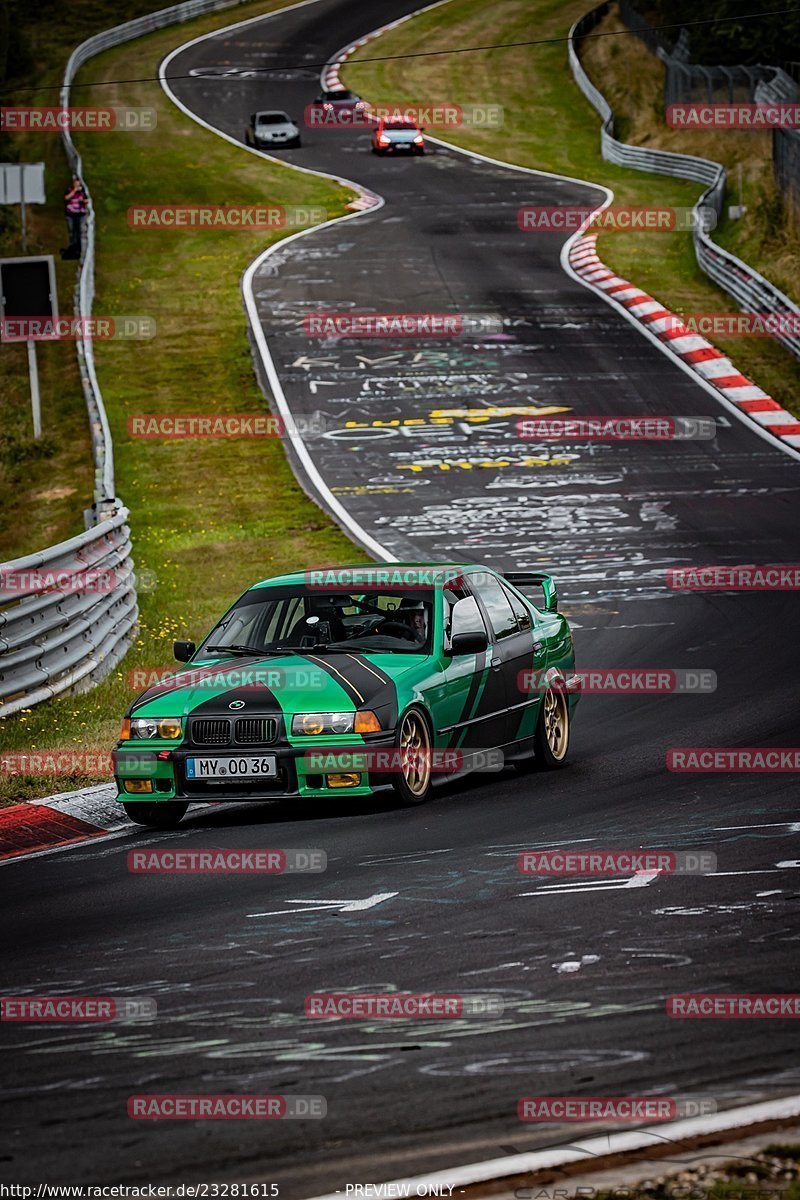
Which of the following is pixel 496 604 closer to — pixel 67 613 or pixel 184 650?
pixel 184 650

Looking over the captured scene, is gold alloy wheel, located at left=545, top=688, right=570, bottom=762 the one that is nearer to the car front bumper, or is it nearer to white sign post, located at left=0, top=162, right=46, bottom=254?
the car front bumper

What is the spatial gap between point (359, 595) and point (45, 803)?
2.36 meters

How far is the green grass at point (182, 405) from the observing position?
16.8 m

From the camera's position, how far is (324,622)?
1140 centimetres

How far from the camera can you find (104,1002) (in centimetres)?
651

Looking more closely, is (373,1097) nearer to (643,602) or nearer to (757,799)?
(757,799)

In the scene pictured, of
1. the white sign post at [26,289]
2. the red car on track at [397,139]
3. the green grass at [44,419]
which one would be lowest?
the green grass at [44,419]

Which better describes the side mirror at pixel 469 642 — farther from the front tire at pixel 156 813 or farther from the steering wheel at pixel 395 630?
the front tire at pixel 156 813

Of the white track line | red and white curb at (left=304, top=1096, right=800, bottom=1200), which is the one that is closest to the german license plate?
red and white curb at (left=304, top=1096, right=800, bottom=1200)

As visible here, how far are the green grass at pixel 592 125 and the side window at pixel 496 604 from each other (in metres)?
18.3

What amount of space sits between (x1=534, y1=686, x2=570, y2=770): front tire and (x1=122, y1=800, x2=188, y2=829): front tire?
256 cm

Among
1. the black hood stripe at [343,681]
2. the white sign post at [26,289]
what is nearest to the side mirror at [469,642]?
the black hood stripe at [343,681]

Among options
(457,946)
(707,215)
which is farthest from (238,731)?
(707,215)

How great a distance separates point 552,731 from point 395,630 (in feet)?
4.89
